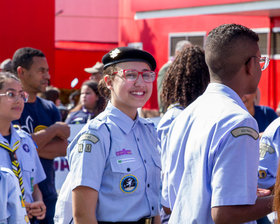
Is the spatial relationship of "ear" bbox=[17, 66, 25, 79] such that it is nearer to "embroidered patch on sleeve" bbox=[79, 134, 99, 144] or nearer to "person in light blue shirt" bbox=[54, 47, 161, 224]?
"person in light blue shirt" bbox=[54, 47, 161, 224]

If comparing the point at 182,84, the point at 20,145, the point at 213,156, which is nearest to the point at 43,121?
the point at 20,145

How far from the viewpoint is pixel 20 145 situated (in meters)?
4.27

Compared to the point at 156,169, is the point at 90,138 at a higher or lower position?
higher

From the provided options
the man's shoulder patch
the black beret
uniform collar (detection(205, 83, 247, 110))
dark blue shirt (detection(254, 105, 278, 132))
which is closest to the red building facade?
dark blue shirt (detection(254, 105, 278, 132))

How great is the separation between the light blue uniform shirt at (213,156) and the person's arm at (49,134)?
2.49 metres

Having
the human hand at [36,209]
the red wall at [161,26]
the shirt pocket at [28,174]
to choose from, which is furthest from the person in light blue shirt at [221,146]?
the red wall at [161,26]

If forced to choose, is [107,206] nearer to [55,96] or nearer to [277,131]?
[277,131]

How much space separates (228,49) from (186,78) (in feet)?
5.46

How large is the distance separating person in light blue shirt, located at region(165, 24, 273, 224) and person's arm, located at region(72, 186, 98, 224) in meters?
0.46

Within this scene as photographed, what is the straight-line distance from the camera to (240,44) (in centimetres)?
253

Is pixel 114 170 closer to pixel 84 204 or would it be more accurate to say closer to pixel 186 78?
pixel 84 204

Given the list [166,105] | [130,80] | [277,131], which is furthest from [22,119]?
[277,131]

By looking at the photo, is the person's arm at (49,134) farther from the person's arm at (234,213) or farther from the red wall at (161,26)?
the red wall at (161,26)

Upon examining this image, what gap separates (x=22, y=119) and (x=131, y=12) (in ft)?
43.3
